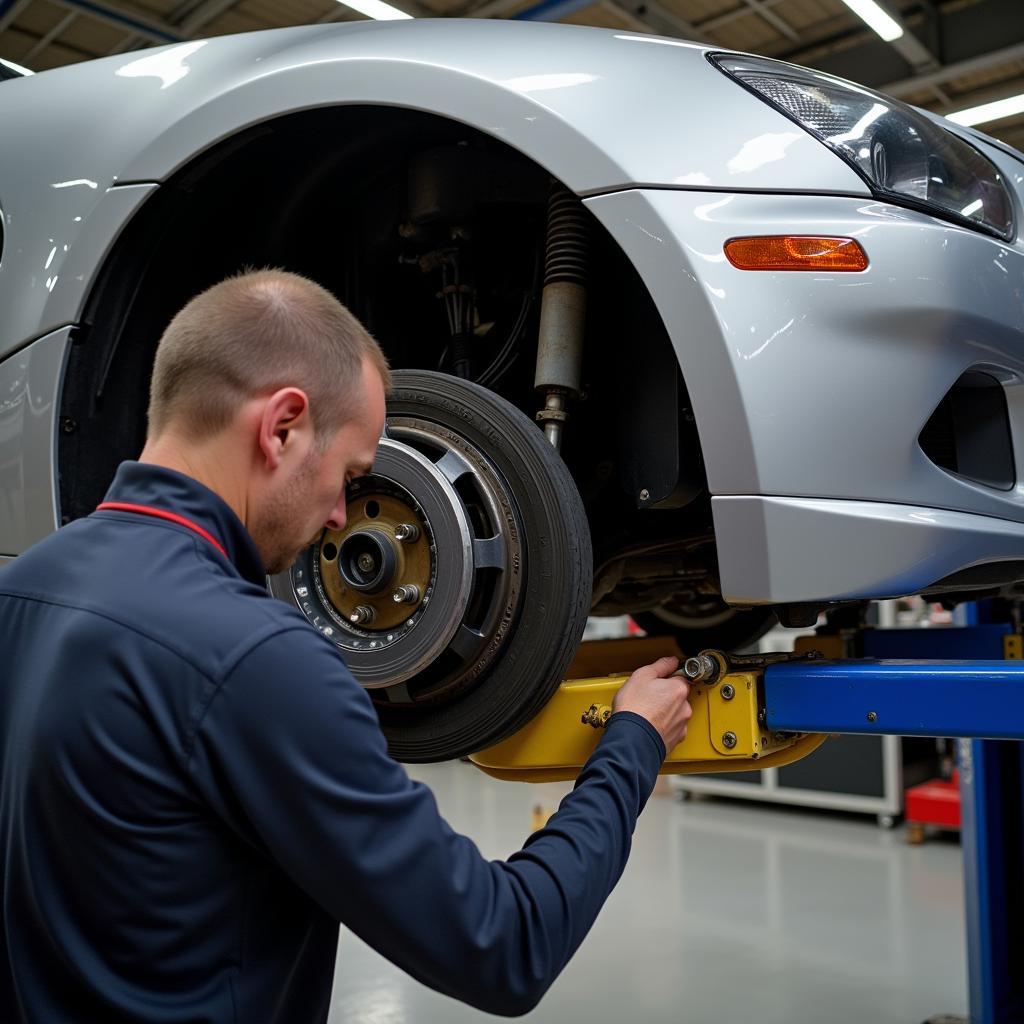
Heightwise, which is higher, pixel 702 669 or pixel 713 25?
pixel 713 25

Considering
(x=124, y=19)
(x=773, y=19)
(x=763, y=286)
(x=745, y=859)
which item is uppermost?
(x=773, y=19)

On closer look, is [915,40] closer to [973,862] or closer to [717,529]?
[973,862]

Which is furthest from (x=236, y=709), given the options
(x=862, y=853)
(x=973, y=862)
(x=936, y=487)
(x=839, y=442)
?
(x=862, y=853)

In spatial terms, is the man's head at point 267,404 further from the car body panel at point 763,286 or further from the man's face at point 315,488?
the car body panel at point 763,286

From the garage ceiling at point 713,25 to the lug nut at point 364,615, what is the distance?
4.73 metres

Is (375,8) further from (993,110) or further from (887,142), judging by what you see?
(887,142)

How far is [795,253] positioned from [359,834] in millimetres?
801

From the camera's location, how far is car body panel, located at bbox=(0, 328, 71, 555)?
147cm

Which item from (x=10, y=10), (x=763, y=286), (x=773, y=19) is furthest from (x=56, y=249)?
(x=773, y=19)

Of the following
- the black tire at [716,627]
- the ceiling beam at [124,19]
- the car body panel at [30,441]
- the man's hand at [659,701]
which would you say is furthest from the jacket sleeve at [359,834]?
the ceiling beam at [124,19]

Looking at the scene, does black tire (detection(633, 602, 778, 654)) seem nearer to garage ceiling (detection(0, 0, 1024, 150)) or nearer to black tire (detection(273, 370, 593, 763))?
black tire (detection(273, 370, 593, 763))

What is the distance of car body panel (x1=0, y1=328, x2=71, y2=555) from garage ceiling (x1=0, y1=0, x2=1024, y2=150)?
443 centimetres

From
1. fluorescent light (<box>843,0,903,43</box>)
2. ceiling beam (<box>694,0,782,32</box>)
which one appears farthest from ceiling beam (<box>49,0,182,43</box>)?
fluorescent light (<box>843,0,903,43</box>)

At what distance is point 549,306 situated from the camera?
140cm
